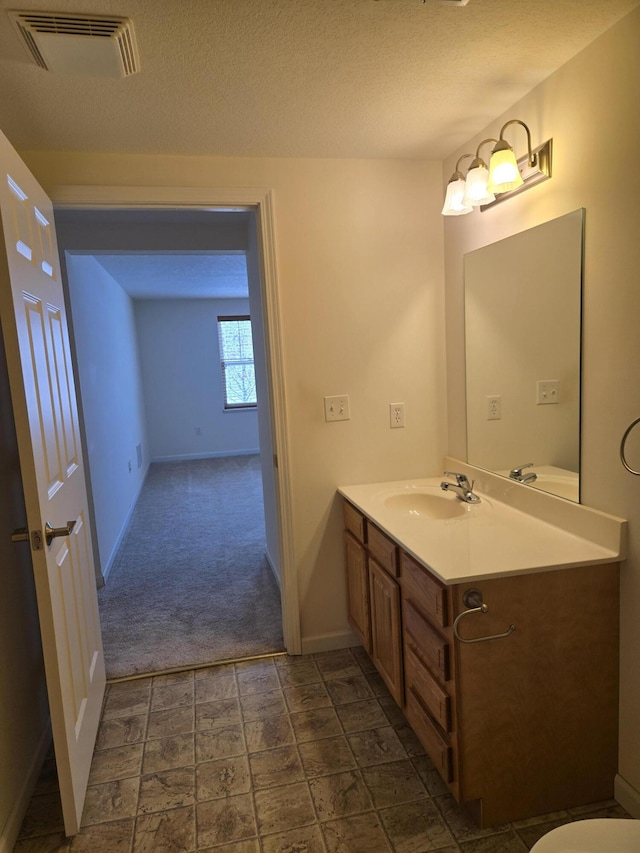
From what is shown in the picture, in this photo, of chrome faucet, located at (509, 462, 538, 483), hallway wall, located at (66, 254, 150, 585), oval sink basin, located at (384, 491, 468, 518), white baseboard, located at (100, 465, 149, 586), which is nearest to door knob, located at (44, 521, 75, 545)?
oval sink basin, located at (384, 491, 468, 518)

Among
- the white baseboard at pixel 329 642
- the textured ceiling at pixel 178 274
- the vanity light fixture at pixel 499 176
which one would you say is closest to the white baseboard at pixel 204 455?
the textured ceiling at pixel 178 274

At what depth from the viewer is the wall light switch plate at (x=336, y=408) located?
8.07 feet

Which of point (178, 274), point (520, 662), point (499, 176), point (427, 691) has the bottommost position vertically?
point (427, 691)

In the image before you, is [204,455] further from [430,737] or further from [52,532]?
[430,737]

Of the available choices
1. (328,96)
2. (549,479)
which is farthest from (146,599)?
(328,96)

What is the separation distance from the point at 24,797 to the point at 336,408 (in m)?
1.82

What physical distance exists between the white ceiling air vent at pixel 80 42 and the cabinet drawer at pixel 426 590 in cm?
171

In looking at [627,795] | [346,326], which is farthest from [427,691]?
[346,326]

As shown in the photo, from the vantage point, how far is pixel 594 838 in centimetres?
111

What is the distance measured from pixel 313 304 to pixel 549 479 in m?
1.24

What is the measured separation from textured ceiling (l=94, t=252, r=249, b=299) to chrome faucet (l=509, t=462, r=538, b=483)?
2614 millimetres

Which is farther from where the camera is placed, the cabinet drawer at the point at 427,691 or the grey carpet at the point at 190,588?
the grey carpet at the point at 190,588

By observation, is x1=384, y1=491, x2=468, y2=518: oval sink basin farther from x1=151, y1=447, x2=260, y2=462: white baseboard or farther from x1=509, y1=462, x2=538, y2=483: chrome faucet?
x1=151, y1=447, x2=260, y2=462: white baseboard

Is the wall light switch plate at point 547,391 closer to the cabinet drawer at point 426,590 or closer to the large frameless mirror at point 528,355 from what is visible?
the large frameless mirror at point 528,355
